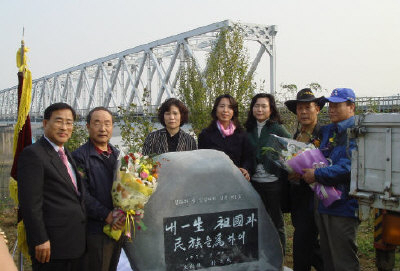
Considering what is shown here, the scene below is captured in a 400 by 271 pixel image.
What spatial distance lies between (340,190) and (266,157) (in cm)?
74

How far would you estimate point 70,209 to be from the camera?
7.98ft

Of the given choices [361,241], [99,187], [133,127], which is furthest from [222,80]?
[99,187]

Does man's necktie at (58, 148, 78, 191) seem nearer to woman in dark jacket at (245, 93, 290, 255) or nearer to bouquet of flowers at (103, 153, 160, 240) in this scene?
bouquet of flowers at (103, 153, 160, 240)

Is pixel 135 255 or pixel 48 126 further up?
pixel 48 126

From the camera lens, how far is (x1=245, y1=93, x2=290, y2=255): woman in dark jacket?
3.48 m

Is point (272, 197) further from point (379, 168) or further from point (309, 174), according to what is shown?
point (379, 168)

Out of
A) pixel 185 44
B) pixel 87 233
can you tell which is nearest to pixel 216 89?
pixel 87 233

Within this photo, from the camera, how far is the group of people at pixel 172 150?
2369mm

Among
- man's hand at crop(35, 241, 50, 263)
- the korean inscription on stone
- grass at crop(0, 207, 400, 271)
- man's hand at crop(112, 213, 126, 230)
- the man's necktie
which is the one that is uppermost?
the man's necktie

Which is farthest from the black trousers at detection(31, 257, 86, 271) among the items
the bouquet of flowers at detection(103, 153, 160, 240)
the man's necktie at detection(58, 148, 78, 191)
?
the man's necktie at detection(58, 148, 78, 191)

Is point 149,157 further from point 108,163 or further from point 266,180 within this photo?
point 266,180

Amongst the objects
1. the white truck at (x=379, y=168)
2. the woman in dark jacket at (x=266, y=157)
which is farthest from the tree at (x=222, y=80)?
the white truck at (x=379, y=168)

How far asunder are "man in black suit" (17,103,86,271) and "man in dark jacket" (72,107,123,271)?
101mm

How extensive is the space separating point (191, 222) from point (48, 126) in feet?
4.43
